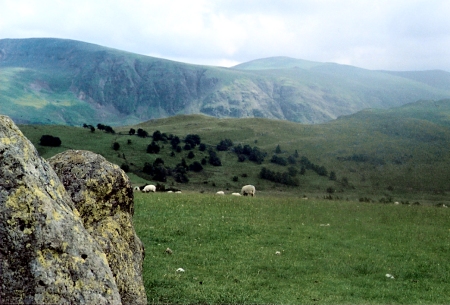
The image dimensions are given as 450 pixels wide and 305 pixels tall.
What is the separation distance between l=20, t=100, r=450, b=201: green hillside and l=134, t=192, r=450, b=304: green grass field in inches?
1837

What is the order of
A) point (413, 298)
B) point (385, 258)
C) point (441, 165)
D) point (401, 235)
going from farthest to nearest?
point (441, 165), point (401, 235), point (385, 258), point (413, 298)

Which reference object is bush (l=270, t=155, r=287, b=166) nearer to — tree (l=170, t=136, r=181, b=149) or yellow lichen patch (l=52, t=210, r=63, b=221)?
tree (l=170, t=136, r=181, b=149)

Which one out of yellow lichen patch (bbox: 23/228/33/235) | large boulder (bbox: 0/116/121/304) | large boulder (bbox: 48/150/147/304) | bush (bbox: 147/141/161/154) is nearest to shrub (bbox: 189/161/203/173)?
bush (bbox: 147/141/161/154)

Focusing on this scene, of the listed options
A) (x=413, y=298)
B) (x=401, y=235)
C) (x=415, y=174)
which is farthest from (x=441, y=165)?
(x=413, y=298)

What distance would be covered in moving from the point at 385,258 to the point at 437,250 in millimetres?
4506

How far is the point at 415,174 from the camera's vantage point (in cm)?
11456

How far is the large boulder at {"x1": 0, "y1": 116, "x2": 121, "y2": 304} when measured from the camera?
542 centimetres

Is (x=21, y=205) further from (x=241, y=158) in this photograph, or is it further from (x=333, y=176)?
(x=241, y=158)

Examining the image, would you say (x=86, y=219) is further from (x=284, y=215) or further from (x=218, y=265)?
(x=284, y=215)

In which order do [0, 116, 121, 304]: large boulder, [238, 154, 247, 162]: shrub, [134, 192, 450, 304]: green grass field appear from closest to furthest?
1. [0, 116, 121, 304]: large boulder
2. [134, 192, 450, 304]: green grass field
3. [238, 154, 247, 162]: shrub

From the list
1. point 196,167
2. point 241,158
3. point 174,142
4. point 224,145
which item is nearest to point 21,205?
point 196,167

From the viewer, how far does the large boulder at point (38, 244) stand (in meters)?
5.42

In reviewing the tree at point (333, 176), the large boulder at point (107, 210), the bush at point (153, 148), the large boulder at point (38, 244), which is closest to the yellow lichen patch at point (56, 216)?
the large boulder at point (38, 244)

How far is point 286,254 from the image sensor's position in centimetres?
2159
